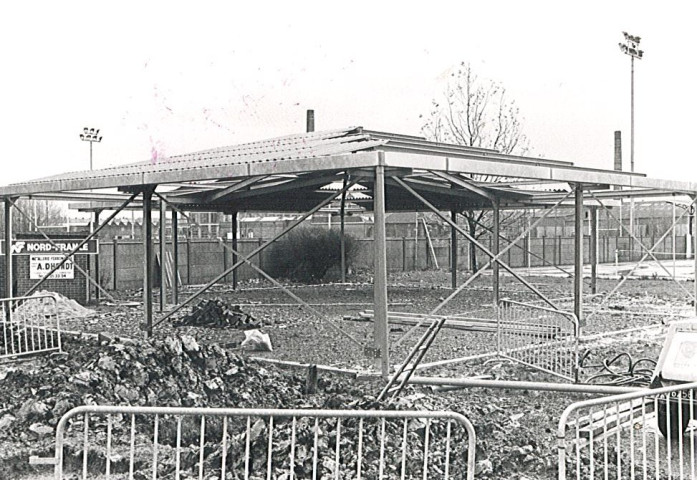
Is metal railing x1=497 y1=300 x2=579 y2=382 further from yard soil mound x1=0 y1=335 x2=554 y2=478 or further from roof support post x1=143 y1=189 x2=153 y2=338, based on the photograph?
roof support post x1=143 y1=189 x2=153 y2=338

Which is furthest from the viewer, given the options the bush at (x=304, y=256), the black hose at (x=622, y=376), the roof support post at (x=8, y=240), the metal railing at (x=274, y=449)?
the bush at (x=304, y=256)

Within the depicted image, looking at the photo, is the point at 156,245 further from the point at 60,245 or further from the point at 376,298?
the point at 376,298

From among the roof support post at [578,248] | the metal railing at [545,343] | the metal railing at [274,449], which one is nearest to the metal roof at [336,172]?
the roof support post at [578,248]

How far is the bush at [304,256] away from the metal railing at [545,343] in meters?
17.4

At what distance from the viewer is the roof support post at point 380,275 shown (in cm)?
1032

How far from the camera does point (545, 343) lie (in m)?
11.7

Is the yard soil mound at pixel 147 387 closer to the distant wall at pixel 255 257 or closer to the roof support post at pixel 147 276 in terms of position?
the roof support post at pixel 147 276

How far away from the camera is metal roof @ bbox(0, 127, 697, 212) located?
1105cm

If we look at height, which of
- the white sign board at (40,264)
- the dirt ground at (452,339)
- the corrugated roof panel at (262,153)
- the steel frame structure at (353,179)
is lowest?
the dirt ground at (452,339)

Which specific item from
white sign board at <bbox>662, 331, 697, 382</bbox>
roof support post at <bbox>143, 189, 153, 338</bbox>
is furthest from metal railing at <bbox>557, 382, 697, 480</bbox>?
roof support post at <bbox>143, 189, 153, 338</bbox>

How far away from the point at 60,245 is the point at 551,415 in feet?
47.3

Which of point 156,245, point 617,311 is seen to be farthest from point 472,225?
point 156,245

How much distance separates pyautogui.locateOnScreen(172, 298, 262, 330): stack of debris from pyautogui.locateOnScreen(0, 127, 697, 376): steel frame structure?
1.81m

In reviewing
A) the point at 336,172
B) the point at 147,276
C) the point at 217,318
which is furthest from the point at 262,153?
the point at 217,318
